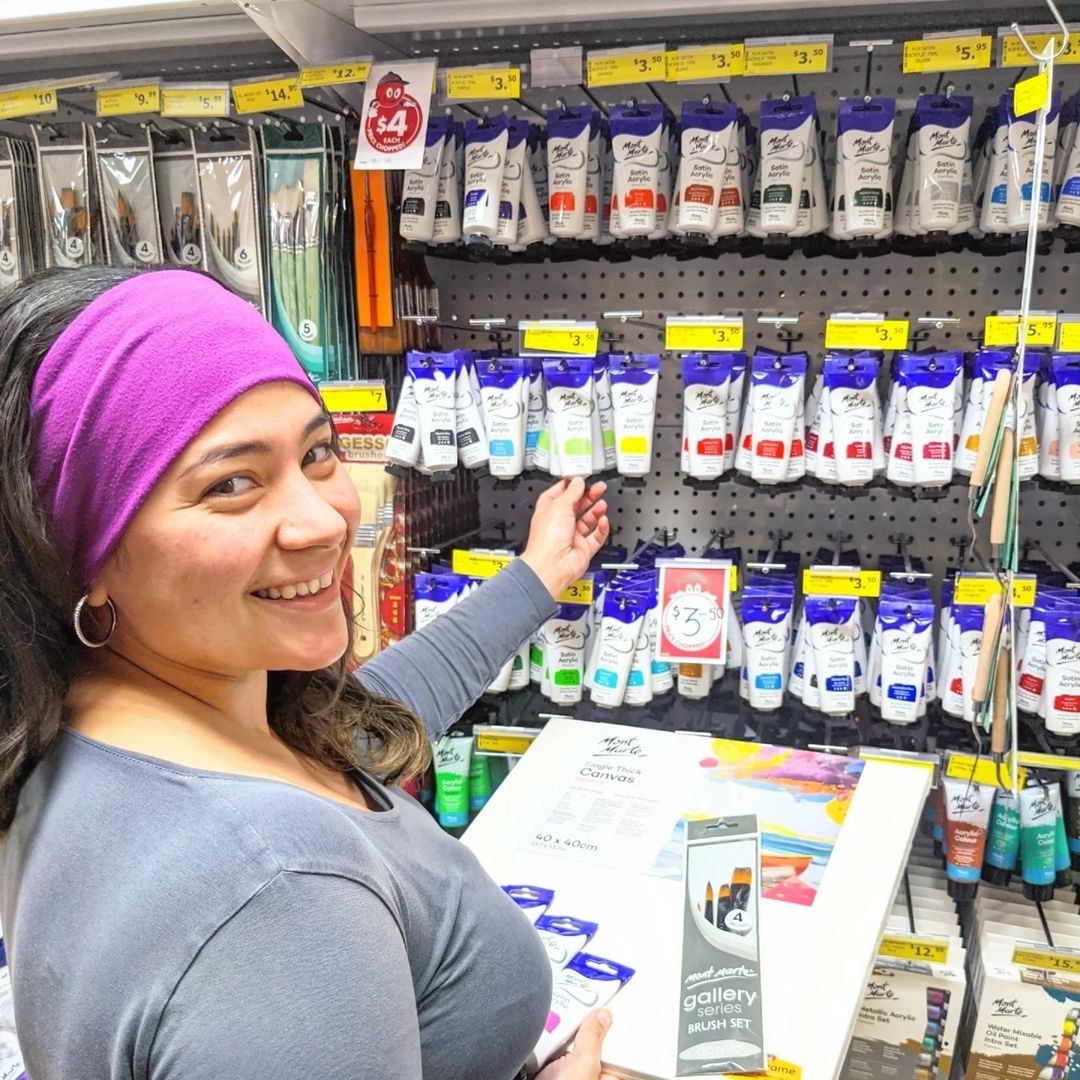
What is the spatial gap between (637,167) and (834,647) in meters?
0.94

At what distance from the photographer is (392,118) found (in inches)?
65.8

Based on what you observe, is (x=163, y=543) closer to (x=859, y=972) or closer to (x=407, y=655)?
(x=407, y=655)

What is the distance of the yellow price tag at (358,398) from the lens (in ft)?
6.14

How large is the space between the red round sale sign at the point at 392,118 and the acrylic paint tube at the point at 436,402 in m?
0.38

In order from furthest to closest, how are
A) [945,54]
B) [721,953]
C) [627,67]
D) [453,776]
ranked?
[453,776], [627,67], [945,54], [721,953]

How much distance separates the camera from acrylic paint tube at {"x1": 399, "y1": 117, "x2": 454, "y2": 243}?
1790 mm

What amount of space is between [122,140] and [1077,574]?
2112mm

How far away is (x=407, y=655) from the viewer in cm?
149

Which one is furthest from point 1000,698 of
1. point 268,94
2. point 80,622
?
point 268,94

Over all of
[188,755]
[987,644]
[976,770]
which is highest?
[188,755]

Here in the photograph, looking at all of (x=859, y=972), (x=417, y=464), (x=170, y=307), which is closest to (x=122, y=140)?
(x=417, y=464)

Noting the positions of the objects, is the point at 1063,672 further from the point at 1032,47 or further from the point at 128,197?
the point at 128,197

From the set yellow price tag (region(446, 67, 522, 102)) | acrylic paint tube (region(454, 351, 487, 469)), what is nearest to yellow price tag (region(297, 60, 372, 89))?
yellow price tag (region(446, 67, 522, 102))

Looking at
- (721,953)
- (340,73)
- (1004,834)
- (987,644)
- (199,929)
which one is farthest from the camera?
(1004,834)
